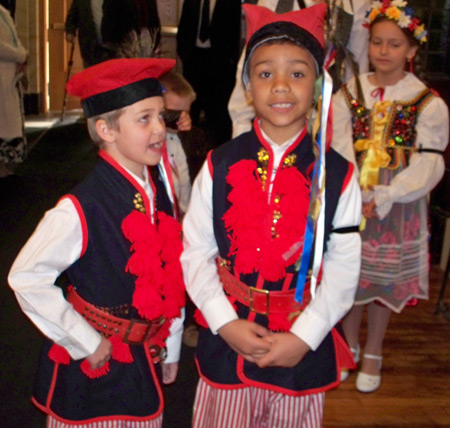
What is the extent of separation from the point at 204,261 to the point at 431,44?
451cm

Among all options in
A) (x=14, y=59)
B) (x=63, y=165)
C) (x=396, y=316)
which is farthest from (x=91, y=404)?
(x=63, y=165)

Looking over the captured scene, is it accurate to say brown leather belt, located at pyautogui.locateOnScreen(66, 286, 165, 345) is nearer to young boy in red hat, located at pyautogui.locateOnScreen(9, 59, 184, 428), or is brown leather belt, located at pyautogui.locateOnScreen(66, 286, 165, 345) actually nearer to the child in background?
young boy in red hat, located at pyautogui.locateOnScreen(9, 59, 184, 428)

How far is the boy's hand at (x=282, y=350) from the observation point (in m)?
1.36

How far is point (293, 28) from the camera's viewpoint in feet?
4.49

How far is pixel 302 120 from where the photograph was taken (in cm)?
146

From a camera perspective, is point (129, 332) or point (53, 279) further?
point (129, 332)

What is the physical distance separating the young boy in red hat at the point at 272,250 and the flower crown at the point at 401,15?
850mm

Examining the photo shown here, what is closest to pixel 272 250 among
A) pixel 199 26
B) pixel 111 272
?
pixel 111 272

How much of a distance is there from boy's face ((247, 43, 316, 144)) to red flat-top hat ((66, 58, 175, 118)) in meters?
0.24

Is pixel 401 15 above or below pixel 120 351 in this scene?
above

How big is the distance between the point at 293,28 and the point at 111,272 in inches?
27.4

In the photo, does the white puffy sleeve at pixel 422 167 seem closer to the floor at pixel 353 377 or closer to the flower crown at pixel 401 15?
the flower crown at pixel 401 15

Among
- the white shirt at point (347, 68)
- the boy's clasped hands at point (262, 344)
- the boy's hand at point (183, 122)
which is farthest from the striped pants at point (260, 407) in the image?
the boy's hand at point (183, 122)

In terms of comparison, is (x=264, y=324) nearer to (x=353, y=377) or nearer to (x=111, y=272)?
(x=111, y=272)
